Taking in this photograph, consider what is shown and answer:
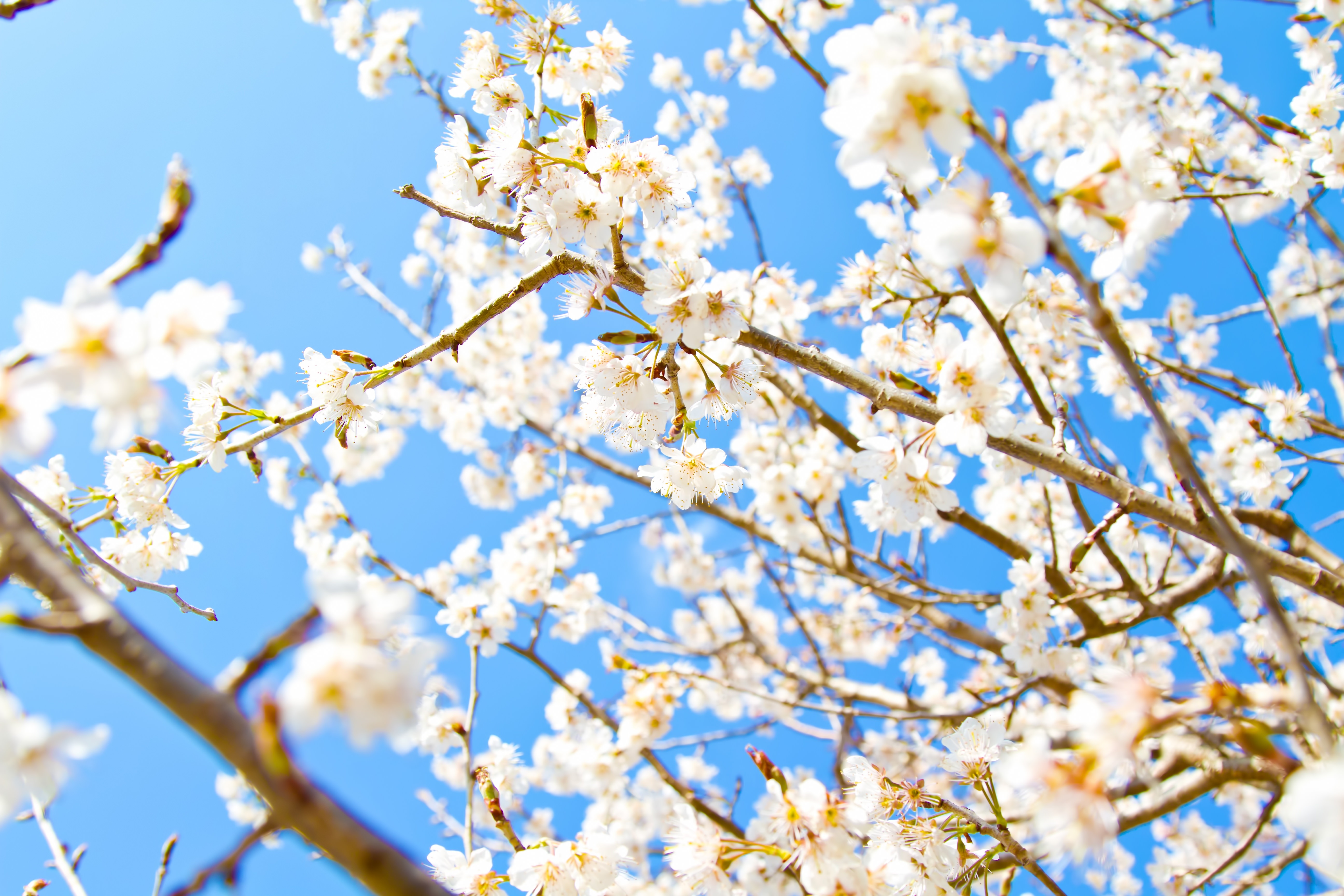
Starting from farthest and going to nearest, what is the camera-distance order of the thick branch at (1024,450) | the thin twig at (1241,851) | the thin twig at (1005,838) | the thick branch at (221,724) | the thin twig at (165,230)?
the thin twig at (1241,851)
the thick branch at (1024,450)
the thin twig at (1005,838)
the thin twig at (165,230)
the thick branch at (221,724)

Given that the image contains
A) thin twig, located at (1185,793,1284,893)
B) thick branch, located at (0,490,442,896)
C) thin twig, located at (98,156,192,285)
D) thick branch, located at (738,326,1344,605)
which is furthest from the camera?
thin twig, located at (1185,793,1284,893)

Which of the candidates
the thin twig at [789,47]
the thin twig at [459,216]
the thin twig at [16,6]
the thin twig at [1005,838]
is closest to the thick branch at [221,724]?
the thin twig at [459,216]

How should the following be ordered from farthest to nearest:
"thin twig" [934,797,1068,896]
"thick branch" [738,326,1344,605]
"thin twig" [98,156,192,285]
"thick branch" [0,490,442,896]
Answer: "thick branch" [738,326,1344,605], "thin twig" [934,797,1068,896], "thin twig" [98,156,192,285], "thick branch" [0,490,442,896]

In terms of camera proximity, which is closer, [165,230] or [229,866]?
[229,866]

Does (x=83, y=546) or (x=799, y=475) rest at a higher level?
(x=799, y=475)

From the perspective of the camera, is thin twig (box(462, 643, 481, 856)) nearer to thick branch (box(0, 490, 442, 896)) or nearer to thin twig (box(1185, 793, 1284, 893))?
thick branch (box(0, 490, 442, 896))

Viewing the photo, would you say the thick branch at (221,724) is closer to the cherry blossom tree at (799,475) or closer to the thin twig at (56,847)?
the cherry blossom tree at (799,475)

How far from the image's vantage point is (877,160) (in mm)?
1200

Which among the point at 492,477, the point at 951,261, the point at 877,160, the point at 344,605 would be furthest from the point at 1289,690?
the point at 492,477

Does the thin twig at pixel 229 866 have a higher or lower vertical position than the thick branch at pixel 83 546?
lower

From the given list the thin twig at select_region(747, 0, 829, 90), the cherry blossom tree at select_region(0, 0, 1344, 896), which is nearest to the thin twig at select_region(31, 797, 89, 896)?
the cherry blossom tree at select_region(0, 0, 1344, 896)

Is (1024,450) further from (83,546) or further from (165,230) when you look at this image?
(83,546)

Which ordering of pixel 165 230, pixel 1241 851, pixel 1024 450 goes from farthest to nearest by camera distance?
pixel 1241 851, pixel 1024 450, pixel 165 230

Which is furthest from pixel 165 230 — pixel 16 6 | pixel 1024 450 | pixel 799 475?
pixel 799 475
